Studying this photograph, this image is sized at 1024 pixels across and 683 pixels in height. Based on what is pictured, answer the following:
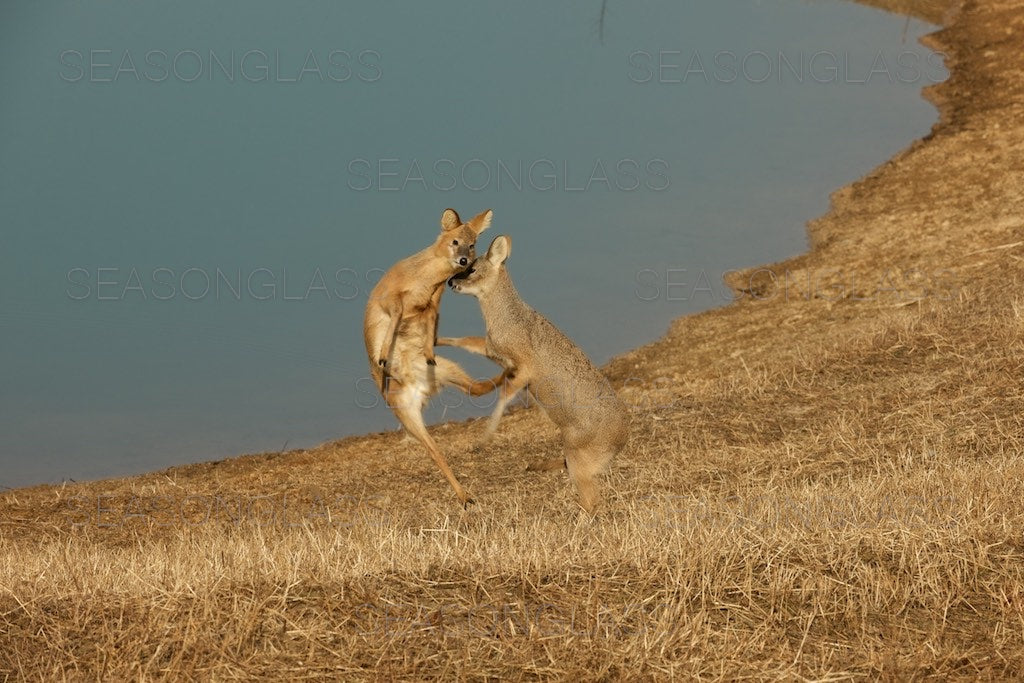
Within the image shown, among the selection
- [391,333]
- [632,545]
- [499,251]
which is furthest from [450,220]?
[632,545]

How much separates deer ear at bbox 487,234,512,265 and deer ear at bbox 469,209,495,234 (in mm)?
1359

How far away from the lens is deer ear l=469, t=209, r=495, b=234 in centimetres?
1060

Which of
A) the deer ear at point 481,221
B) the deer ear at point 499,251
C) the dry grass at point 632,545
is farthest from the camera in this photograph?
the deer ear at point 481,221

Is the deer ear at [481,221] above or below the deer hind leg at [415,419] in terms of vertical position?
above

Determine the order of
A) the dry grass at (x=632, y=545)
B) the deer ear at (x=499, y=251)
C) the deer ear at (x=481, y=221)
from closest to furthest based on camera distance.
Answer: the dry grass at (x=632, y=545), the deer ear at (x=499, y=251), the deer ear at (x=481, y=221)

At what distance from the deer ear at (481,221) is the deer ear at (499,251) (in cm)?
136

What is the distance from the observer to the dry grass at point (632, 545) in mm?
6117

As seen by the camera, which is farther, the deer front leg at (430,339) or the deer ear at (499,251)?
the deer front leg at (430,339)

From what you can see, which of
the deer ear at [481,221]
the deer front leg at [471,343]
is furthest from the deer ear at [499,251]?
the deer ear at [481,221]

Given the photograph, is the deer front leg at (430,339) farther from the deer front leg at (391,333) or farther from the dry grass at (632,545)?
the dry grass at (632,545)

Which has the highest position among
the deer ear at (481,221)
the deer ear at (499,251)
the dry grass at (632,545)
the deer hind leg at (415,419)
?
the deer ear at (481,221)

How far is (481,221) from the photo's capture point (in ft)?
34.9

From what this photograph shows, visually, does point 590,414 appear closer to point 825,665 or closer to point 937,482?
point 937,482

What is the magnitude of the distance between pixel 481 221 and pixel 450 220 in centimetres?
31
